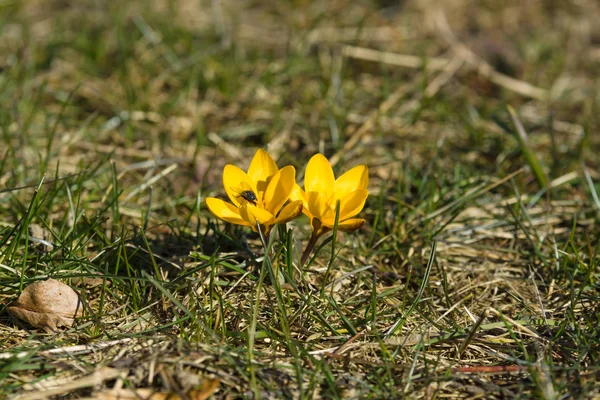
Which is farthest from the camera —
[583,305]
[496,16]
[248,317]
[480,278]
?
[496,16]

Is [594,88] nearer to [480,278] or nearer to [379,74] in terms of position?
[379,74]

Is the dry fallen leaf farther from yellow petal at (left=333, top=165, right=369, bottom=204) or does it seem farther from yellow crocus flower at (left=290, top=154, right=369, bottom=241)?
yellow petal at (left=333, top=165, right=369, bottom=204)

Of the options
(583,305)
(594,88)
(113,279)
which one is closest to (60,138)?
(113,279)

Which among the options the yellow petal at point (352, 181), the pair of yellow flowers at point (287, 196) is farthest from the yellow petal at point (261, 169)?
the yellow petal at point (352, 181)

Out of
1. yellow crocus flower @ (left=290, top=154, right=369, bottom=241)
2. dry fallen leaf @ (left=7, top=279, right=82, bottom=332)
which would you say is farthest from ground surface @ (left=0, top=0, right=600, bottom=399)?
yellow crocus flower @ (left=290, top=154, right=369, bottom=241)

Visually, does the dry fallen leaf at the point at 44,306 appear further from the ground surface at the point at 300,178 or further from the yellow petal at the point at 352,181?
the yellow petal at the point at 352,181

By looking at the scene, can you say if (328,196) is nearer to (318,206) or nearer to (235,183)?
(318,206)

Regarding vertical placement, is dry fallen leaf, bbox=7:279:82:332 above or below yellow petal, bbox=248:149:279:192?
Result: below
